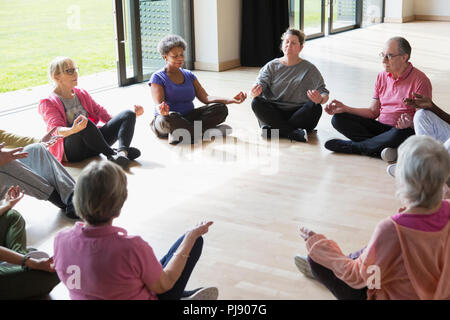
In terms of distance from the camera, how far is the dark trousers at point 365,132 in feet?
14.9

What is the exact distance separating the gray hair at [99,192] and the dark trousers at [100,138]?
254cm

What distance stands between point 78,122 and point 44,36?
10.6 feet

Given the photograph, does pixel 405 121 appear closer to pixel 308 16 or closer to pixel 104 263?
pixel 104 263

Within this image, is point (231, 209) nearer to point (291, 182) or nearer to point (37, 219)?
point (291, 182)

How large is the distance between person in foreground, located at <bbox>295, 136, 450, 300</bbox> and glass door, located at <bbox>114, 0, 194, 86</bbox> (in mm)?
5601

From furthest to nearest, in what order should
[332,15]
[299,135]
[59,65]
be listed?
[332,15], [299,135], [59,65]

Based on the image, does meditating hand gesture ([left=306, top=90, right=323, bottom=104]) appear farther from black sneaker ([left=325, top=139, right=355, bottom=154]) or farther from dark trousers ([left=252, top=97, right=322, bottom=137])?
black sneaker ([left=325, top=139, right=355, bottom=154])

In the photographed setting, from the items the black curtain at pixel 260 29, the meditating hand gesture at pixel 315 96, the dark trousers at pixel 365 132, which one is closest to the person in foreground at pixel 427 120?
the dark trousers at pixel 365 132

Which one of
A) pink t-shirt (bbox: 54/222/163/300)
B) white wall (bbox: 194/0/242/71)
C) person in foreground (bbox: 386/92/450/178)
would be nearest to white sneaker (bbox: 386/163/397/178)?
person in foreground (bbox: 386/92/450/178)

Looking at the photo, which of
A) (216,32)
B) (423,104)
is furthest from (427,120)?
(216,32)

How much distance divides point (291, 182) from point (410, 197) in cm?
212

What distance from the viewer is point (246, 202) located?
3.81 metres

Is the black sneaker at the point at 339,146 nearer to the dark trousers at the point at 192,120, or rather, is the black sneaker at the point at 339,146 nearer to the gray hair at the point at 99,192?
the dark trousers at the point at 192,120
